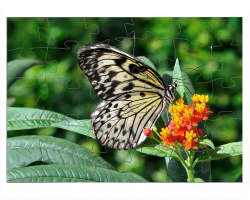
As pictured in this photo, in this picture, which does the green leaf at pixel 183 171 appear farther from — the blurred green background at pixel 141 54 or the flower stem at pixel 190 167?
the blurred green background at pixel 141 54

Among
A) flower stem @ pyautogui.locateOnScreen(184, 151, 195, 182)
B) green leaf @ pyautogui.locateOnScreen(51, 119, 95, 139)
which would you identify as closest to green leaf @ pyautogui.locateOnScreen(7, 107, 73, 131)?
green leaf @ pyautogui.locateOnScreen(51, 119, 95, 139)

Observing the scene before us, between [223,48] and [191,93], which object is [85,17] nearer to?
[191,93]

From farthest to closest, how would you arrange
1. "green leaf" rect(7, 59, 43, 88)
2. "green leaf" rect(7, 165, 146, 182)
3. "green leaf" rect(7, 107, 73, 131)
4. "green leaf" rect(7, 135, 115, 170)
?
"green leaf" rect(7, 59, 43, 88), "green leaf" rect(7, 107, 73, 131), "green leaf" rect(7, 135, 115, 170), "green leaf" rect(7, 165, 146, 182)

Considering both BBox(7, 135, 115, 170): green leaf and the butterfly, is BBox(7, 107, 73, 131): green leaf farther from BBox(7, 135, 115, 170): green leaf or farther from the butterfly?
the butterfly

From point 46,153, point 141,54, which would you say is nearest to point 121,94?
point 46,153

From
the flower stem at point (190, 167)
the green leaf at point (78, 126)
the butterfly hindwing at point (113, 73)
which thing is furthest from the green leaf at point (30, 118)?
the flower stem at point (190, 167)
